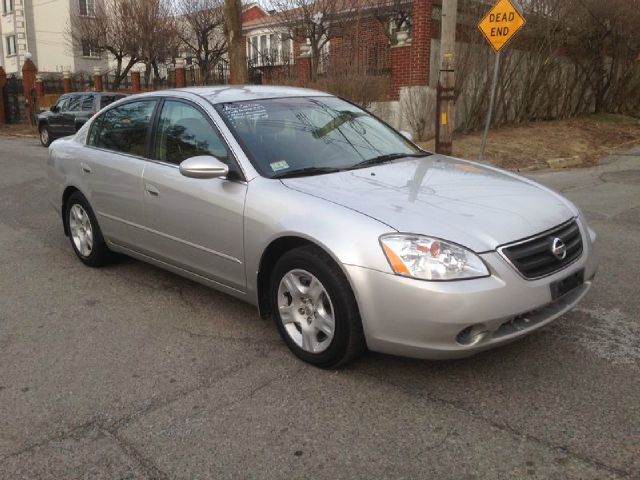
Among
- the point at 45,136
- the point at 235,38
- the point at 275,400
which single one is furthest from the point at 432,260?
the point at 45,136

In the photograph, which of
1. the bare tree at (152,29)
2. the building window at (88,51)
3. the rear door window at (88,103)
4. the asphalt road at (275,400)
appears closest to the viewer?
the asphalt road at (275,400)

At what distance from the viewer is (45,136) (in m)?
19.5

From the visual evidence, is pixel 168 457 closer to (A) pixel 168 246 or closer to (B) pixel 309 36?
(A) pixel 168 246

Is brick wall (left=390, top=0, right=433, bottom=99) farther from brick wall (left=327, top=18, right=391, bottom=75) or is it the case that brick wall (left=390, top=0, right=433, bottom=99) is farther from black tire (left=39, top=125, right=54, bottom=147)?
black tire (left=39, top=125, right=54, bottom=147)

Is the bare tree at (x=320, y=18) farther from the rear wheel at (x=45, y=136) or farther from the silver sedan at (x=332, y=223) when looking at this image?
the silver sedan at (x=332, y=223)

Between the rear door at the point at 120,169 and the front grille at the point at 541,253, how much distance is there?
2.82 meters

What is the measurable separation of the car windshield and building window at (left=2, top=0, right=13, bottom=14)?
140 feet

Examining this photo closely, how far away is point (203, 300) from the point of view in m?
4.78

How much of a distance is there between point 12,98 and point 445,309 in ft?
105

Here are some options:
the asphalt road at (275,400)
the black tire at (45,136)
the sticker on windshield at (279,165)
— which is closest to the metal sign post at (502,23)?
the asphalt road at (275,400)

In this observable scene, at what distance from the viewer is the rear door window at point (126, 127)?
4871 mm

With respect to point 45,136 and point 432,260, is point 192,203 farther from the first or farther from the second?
point 45,136

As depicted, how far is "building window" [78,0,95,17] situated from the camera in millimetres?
35681

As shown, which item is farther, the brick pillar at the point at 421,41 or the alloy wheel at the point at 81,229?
the brick pillar at the point at 421,41
